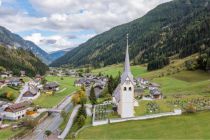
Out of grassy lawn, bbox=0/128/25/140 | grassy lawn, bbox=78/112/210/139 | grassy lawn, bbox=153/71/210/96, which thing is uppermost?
grassy lawn, bbox=153/71/210/96

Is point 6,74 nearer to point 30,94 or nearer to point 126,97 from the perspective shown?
point 30,94

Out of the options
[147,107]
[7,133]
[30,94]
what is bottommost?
[7,133]

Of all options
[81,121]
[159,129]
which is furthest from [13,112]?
[159,129]

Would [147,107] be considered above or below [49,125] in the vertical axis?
above

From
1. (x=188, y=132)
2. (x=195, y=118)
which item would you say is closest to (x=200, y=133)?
(x=188, y=132)

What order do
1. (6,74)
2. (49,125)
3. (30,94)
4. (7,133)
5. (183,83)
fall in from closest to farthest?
(7,133) < (49,125) < (30,94) < (183,83) < (6,74)

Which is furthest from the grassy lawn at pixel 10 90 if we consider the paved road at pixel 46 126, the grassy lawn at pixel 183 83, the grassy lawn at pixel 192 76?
the grassy lawn at pixel 192 76

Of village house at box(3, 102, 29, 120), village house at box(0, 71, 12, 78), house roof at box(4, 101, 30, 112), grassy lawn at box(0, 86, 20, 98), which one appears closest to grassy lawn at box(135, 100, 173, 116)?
village house at box(3, 102, 29, 120)

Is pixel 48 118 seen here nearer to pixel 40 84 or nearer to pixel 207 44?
pixel 40 84

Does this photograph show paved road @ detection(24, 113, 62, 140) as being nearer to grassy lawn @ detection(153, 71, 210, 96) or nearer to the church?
the church
